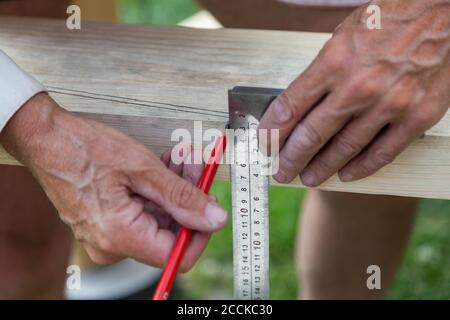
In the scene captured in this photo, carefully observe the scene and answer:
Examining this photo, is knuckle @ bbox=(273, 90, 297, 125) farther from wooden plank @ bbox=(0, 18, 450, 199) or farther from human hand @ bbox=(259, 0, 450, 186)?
wooden plank @ bbox=(0, 18, 450, 199)

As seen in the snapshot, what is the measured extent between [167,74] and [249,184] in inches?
10.2

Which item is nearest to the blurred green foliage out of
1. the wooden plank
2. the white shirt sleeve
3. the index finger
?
the wooden plank

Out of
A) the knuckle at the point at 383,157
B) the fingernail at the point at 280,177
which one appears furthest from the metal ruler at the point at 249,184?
the knuckle at the point at 383,157

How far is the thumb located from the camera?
1.02 metres

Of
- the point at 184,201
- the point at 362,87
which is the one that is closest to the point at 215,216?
the point at 184,201

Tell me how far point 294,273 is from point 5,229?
3.66 feet

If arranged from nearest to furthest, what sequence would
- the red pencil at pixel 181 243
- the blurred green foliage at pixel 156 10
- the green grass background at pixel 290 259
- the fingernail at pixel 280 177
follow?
the red pencil at pixel 181 243, the fingernail at pixel 280 177, the green grass background at pixel 290 259, the blurred green foliage at pixel 156 10

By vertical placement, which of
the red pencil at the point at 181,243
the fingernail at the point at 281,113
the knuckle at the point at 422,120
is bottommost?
the red pencil at the point at 181,243

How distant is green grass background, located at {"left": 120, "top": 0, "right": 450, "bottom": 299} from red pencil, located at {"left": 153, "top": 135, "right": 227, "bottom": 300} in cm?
152

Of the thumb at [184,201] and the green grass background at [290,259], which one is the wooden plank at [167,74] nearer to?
the thumb at [184,201]

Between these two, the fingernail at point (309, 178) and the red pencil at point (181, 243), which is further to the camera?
the fingernail at point (309, 178)

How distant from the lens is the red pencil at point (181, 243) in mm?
993

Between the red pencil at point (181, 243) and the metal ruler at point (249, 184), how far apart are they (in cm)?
3
